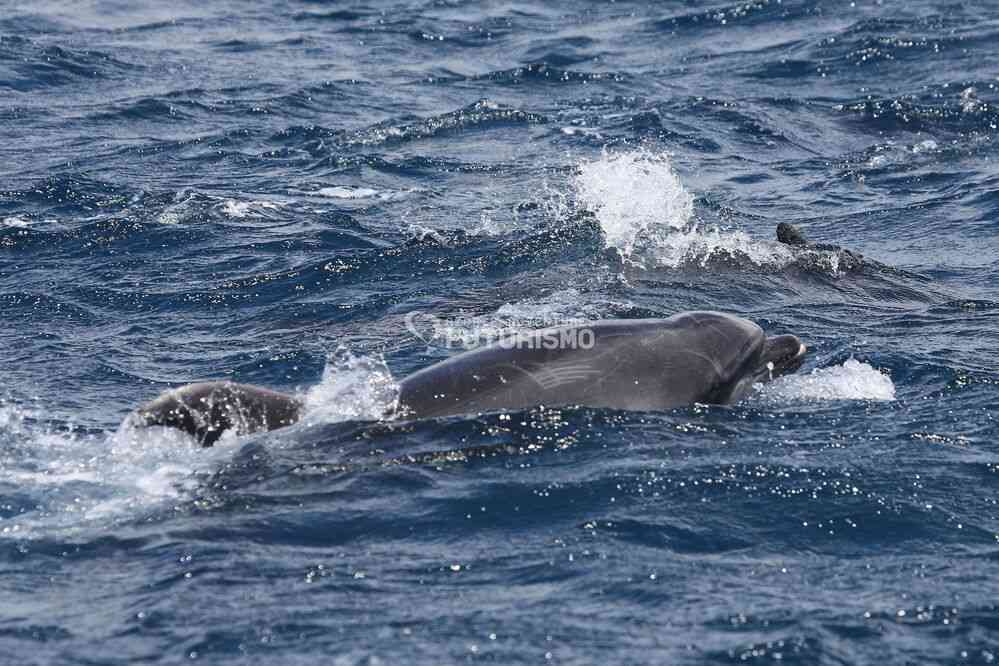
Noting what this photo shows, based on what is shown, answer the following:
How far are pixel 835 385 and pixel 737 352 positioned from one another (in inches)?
60.3

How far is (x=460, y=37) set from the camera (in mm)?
38781

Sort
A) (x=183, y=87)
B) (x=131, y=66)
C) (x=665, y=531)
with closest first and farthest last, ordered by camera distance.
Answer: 1. (x=665, y=531)
2. (x=183, y=87)
3. (x=131, y=66)

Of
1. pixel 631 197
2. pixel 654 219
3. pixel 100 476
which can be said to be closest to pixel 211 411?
pixel 100 476

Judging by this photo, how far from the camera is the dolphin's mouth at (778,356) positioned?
41.8ft

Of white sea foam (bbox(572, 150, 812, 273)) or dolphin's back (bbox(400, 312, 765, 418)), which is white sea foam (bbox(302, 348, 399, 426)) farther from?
white sea foam (bbox(572, 150, 812, 273))

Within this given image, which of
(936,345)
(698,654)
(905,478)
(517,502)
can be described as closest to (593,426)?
(517,502)

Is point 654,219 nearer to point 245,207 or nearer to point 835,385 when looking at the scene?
point 245,207

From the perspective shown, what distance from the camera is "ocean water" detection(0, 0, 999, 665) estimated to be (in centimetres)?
884

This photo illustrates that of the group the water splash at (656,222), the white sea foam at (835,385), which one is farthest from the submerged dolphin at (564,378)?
the water splash at (656,222)

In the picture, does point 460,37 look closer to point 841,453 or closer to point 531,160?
point 531,160

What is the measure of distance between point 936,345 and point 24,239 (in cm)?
1175

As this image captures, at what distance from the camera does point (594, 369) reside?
11.8 m

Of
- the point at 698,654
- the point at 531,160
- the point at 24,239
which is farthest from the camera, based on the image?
the point at 531,160

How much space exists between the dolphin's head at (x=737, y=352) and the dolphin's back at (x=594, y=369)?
0.01m
